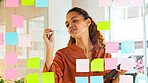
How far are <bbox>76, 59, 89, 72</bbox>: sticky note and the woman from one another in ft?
0.07

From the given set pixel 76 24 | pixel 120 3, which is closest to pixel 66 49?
pixel 76 24

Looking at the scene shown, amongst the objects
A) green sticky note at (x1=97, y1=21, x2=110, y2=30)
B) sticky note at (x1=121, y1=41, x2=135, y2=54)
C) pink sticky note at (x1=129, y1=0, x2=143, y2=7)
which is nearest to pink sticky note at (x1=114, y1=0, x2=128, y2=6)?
pink sticky note at (x1=129, y1=0, x2=143, y2=7)

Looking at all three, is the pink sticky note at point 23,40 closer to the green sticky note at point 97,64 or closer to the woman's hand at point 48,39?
the woman's hand at point 48,39

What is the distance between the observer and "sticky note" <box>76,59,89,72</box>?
1448 mm

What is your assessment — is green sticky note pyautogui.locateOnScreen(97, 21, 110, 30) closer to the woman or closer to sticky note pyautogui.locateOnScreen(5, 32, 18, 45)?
the woman

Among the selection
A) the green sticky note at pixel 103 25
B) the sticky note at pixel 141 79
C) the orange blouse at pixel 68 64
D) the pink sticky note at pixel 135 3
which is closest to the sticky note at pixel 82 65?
the orange blouse at pixel 68 64

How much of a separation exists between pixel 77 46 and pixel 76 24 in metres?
0.15

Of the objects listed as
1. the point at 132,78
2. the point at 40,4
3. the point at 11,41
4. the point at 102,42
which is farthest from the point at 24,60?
the point at 132,78

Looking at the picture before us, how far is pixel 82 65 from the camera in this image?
145 cm

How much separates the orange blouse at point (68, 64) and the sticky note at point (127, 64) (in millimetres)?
106

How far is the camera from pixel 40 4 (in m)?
1.51

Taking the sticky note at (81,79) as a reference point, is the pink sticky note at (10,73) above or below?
above

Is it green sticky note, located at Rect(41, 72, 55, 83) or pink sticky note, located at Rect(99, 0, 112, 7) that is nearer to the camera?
green sticky note, located at Rect(41, 72, 55, 83)

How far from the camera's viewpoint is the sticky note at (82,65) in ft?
4.75
